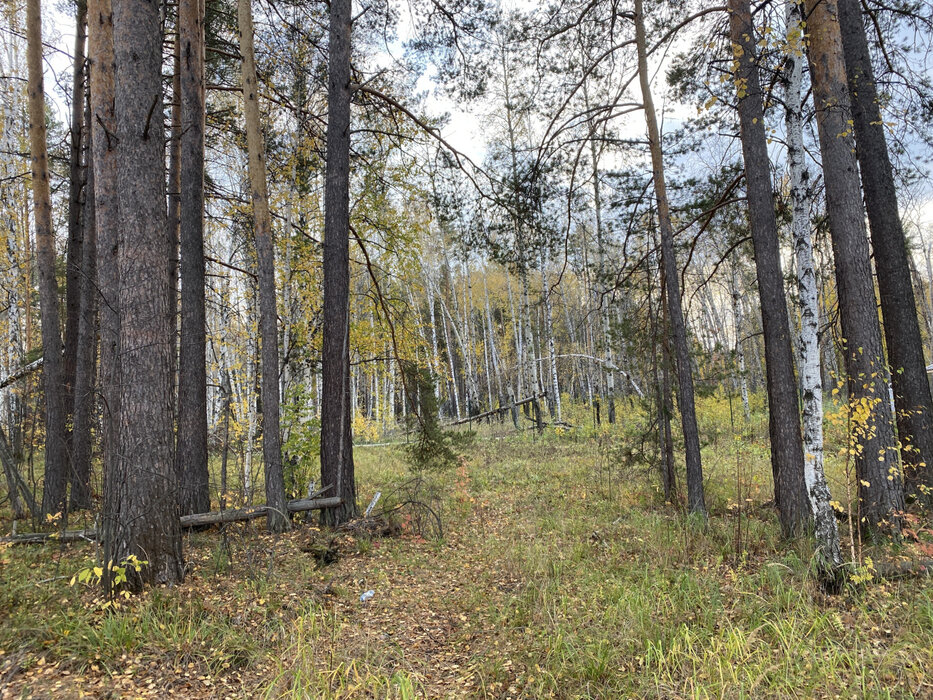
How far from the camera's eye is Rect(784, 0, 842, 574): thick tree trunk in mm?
4402

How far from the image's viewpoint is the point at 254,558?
477 centimetres

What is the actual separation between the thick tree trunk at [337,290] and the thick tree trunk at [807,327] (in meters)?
5.16

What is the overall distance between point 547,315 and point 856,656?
46.0 feet

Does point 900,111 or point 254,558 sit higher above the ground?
point 900,111

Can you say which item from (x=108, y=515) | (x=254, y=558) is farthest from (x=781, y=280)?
(x=108, y=515)

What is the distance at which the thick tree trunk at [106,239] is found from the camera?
4074 mm

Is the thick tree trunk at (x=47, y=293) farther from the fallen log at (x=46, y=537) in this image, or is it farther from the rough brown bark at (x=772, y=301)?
the rough brown bark at (x=772, y=301)

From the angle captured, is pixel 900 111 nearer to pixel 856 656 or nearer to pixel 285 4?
pixel 856 656

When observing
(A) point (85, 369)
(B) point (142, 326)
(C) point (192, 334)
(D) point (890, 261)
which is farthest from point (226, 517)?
(D) point (890, 261)

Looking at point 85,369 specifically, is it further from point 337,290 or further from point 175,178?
point 337,290

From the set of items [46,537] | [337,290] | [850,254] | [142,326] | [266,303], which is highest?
[337,290]

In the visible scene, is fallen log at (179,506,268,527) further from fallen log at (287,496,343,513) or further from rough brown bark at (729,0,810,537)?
rough brown bark at (729,0,810,537)

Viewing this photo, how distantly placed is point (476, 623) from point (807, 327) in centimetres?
423

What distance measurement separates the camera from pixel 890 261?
625 cm
